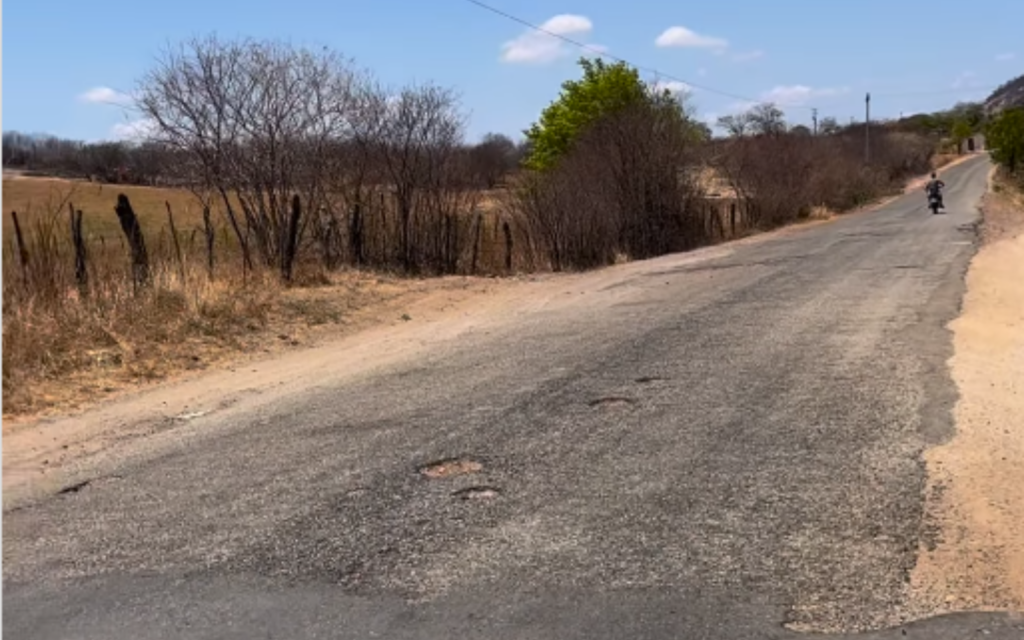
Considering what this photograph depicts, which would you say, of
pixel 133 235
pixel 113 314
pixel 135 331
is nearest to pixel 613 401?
pixel 135 331

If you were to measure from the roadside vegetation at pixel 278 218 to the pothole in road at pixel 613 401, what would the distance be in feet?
15.0

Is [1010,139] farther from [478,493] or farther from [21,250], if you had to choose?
[478,493]

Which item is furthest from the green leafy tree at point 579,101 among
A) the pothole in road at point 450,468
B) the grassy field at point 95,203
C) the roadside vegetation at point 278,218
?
the pothole in road at point 450,468

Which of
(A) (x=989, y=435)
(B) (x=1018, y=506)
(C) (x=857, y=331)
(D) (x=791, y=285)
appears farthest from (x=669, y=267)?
(B) (x=1018, y=506)

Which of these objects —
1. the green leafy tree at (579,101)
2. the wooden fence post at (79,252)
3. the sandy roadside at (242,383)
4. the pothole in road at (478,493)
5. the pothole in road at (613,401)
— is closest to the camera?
the pothole in road at (478,493)

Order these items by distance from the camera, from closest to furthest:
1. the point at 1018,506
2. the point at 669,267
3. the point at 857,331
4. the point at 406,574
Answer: the point at 406,574 < the point at 1018,506 < the point at 857,331 < the point at 669,267

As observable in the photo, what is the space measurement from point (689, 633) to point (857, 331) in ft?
25.4

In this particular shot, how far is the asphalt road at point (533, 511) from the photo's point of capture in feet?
13.6

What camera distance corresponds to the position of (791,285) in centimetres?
1603

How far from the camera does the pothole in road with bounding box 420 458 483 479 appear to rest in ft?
20.1

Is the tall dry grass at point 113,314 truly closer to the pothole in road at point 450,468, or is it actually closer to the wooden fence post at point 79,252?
the wooden fence post at point 79,252

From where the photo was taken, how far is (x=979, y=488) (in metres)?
5.64

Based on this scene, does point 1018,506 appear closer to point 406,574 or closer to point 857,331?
point 406,574

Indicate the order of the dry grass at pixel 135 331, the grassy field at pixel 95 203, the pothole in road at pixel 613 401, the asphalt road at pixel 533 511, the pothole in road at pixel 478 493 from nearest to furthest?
the asphalt road at pixel 533 511
the pothole in road at pixel 478 493
the pothole in road at pixel 613 401
the dry grass at pixel 135 331
the grassy field at pixel 95 203
